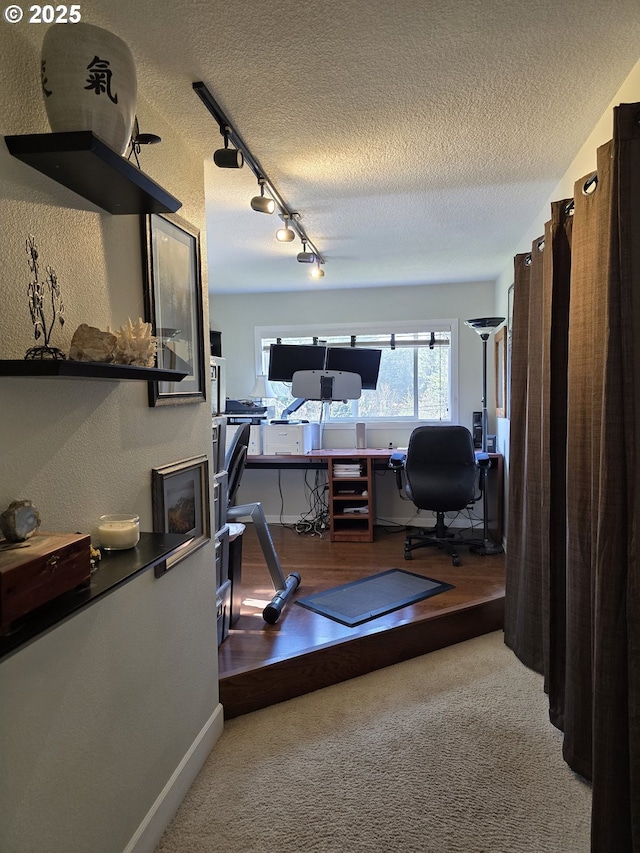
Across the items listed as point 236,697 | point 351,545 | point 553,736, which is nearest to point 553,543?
point 553,736

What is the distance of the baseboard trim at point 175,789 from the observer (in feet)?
5.01

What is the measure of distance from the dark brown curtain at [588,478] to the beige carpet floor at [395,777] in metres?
0.18

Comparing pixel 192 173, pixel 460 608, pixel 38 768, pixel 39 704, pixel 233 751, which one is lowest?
pixel 233 751

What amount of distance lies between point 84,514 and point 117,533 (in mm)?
95

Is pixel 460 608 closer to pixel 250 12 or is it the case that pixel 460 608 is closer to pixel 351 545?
pixel 351 545

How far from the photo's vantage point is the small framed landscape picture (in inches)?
66.7

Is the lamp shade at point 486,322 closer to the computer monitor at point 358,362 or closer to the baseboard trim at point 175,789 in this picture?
the computer monitor at point 358,362

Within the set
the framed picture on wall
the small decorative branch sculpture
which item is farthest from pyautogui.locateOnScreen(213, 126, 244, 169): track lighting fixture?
the small decorative branch sculpture

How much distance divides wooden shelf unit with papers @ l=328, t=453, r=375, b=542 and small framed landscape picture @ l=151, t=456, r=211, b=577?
2.50m

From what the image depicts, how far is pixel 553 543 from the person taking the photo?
2104 millimetres

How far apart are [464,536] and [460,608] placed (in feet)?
5.90

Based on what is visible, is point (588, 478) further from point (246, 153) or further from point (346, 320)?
point (346, 320)

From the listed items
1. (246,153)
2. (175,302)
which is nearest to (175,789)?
(175,302)

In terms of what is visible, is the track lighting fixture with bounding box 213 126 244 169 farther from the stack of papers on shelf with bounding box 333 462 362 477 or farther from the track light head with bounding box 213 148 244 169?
the stack of papers on shelf with bounding box 333 462 362 477
